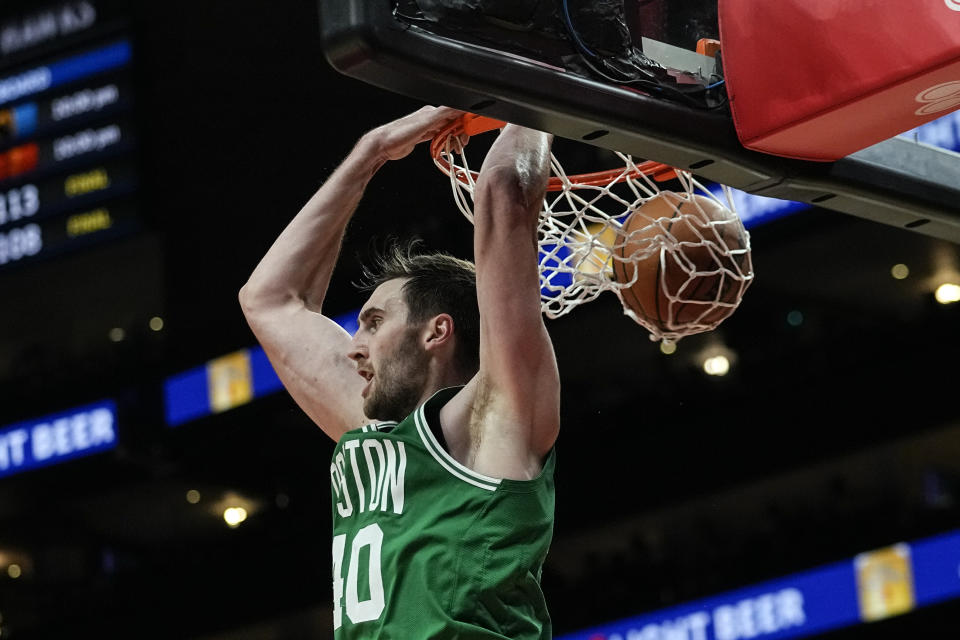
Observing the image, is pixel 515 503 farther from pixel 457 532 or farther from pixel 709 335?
pixel 709 335

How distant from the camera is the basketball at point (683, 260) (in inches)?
133

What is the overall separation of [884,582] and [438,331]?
202 inches

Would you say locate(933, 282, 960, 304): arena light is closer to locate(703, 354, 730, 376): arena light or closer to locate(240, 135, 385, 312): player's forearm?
locate(703, 354, 730, 376): arena light

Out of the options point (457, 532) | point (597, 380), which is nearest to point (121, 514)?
point (597, 380)

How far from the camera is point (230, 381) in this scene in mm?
9188

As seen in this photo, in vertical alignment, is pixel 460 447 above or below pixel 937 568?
above

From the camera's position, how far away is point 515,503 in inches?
112

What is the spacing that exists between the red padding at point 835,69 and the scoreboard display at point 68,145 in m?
5.19

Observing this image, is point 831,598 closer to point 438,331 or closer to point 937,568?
point 937,568

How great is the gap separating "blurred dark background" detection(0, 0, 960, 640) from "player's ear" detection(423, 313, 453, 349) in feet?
15.1

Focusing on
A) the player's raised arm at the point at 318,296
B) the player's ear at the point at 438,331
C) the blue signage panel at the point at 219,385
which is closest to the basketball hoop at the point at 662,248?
the player's raised arm at the point at 318,296

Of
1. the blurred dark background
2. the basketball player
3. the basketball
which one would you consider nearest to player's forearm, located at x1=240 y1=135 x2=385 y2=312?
the basketball player

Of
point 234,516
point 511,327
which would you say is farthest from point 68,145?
point 511,327

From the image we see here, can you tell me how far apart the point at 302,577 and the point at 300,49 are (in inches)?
132
